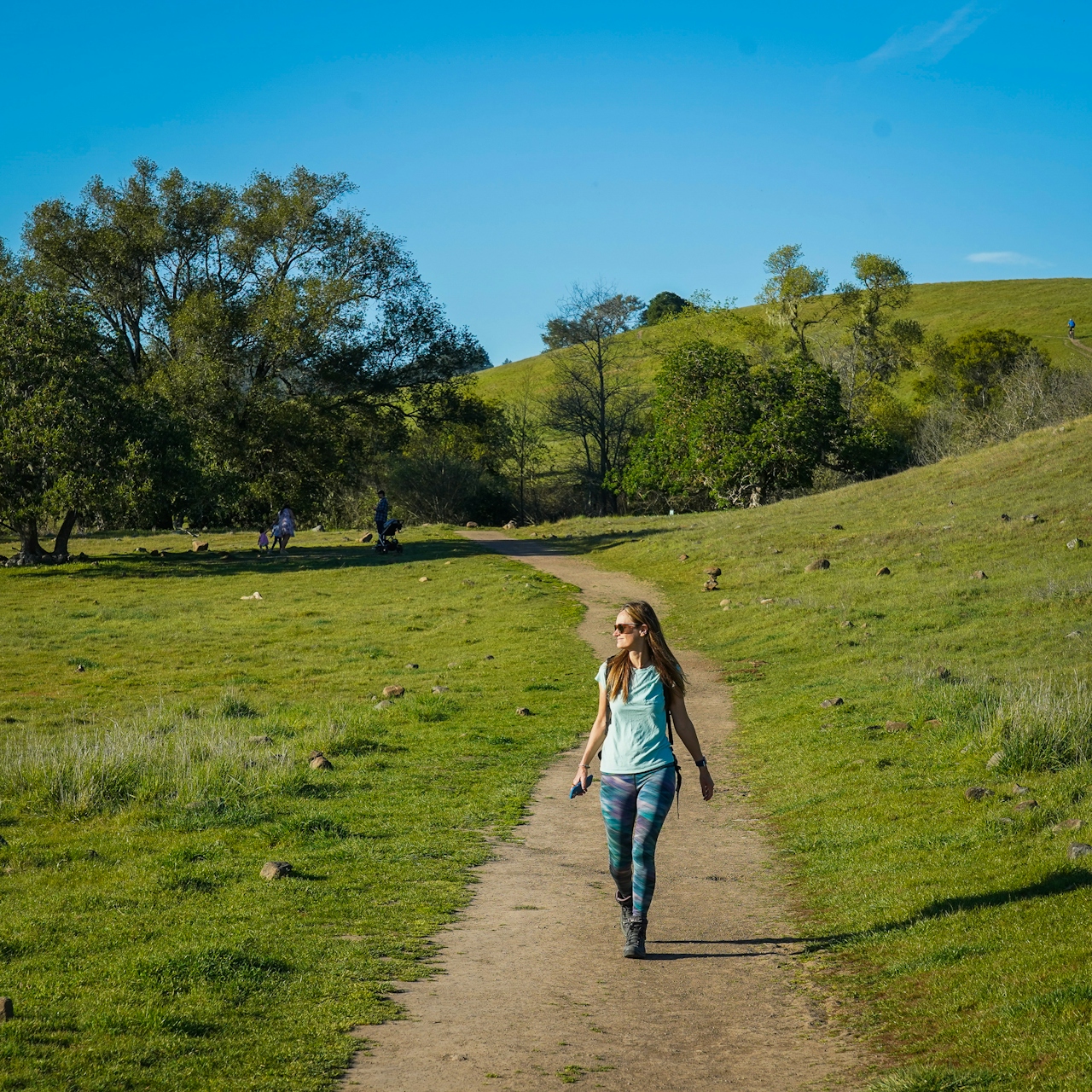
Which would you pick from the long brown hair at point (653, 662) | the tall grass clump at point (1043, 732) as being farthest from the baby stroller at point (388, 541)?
the long brown hair at point (653, 662)

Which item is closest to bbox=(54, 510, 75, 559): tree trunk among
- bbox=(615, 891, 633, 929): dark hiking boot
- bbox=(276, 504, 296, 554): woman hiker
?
bbox=(276, 504, 296, 554): woman hiker

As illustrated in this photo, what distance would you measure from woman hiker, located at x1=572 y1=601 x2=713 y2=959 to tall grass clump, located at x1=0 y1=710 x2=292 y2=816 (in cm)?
492

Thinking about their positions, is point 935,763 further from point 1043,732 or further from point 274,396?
point 274,396

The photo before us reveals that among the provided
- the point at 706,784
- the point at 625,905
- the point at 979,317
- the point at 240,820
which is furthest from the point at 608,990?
the point at 979,317

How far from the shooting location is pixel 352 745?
13.0 meters

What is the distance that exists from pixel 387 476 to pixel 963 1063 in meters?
52.9

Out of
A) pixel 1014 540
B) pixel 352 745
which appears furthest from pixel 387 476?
pixel 352 745

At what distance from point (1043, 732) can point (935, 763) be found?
44.4 inches

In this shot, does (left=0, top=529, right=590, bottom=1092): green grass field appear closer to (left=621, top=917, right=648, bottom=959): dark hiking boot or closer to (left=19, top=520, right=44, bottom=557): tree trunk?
(left=621, top=917, right=648, bottom=959): dark hiking boot

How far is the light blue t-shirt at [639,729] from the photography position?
6930 mm

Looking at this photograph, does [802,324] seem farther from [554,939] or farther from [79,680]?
[554,939]

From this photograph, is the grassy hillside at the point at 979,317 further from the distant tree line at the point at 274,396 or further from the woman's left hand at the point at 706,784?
the woman's left hand at the point at 706,784

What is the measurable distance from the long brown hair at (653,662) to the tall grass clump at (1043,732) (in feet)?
Answer: 15.4

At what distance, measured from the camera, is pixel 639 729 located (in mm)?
6984
